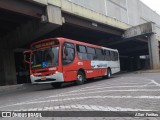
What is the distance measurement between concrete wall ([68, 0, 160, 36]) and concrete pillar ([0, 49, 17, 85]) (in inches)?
603

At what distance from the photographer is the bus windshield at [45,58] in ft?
53.7

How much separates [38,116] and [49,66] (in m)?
10.0

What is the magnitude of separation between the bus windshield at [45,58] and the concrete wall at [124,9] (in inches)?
938

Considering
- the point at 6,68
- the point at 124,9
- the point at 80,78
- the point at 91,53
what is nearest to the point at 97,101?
the point at 80,78

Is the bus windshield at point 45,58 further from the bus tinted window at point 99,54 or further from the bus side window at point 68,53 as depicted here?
the bus tinted window at point 99,54

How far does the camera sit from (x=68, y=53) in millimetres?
16922

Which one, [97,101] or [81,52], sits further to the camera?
[81,52]

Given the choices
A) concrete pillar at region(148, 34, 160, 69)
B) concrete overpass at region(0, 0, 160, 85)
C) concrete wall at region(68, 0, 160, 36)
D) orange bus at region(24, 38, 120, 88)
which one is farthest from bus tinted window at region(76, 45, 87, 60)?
concrete wall at region(68, 0, 160, 36)

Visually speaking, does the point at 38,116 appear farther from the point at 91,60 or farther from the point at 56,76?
the point at 91,60

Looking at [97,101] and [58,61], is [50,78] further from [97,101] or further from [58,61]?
[97,101]

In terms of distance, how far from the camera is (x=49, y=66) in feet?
53.7

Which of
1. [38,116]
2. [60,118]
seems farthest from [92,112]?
[38,116]

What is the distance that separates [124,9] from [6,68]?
37612mm

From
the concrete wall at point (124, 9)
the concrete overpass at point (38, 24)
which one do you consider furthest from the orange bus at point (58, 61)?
the concrete wall at point (124, 9)
